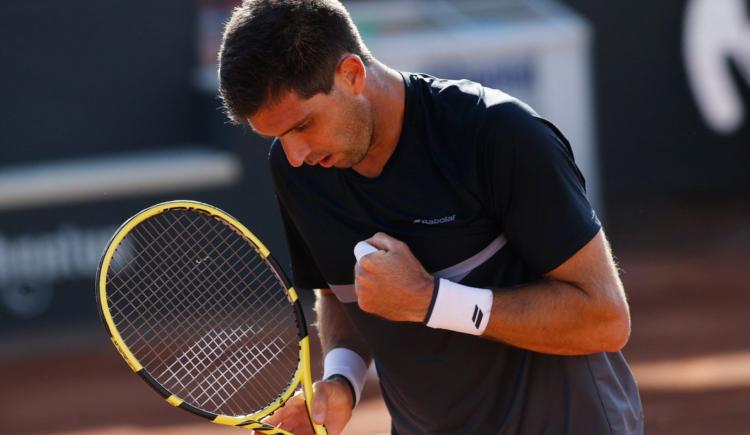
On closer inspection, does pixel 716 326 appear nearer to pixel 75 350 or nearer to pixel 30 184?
pixel 75 350

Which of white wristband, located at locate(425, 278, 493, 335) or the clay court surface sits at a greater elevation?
white wristband, located at locate(425, 278, 493, 335)

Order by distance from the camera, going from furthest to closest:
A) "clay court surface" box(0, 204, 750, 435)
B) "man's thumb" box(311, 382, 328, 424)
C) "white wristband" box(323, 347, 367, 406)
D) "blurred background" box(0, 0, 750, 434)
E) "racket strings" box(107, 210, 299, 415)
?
"blurred background" box(0, 0, 750, 434), "clay court surface" box(0, 204, 750, 435), "racket strings" box(107, 210, 299, 415), "white wristband" box(323, 347, 367, 406), "man's thumb" box(311, 382, 328, 424)

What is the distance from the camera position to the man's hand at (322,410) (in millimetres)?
2998

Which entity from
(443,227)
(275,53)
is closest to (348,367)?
(443,227)

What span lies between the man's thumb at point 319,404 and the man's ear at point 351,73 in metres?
0.78

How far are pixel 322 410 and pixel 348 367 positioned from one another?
0.59 feet

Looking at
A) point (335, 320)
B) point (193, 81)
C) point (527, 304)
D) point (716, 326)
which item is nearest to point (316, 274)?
point (335, 320)

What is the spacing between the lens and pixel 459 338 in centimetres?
276

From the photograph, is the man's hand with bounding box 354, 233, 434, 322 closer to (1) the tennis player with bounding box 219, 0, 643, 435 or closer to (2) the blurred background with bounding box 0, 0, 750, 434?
(1) the tennis player with bounding box 219, 0, 643, 435

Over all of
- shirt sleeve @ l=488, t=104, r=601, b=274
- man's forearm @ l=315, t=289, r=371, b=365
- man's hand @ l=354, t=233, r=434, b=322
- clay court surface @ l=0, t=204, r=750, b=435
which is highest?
shirt sleeve @ l=488, t=104, r=601, b=274

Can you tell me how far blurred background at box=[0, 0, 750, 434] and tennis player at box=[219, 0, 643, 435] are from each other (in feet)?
14.3

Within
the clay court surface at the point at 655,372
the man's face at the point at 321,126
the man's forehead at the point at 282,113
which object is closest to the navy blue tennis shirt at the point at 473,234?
the man's face at the point at 321,126

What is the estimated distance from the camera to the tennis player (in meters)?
2.55

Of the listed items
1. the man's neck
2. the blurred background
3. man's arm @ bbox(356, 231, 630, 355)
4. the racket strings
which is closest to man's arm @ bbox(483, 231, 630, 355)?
man's arm @ bbox(356, 231, 630, 355)
